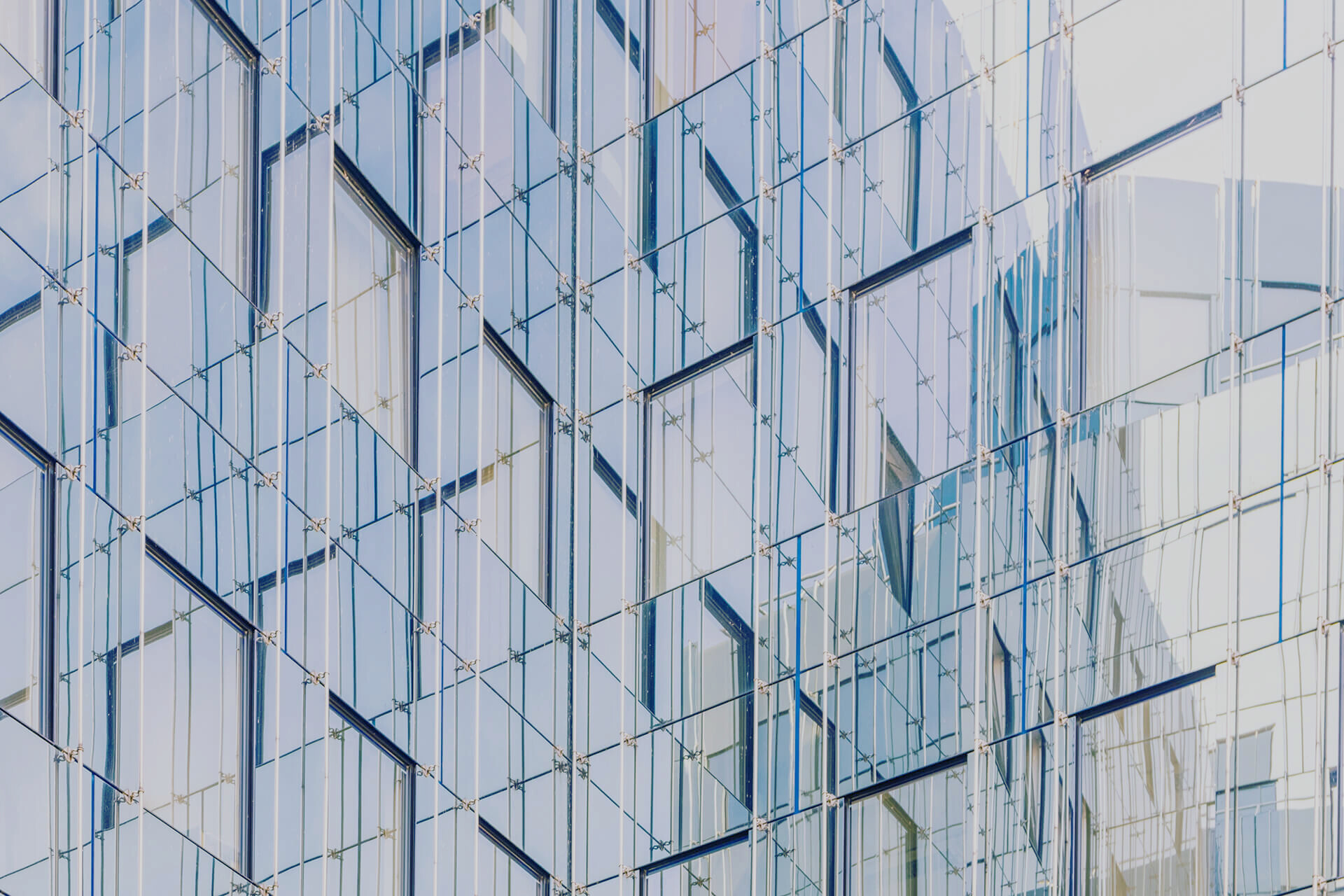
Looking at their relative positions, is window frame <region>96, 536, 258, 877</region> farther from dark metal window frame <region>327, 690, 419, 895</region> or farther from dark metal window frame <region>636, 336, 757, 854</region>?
dark metal window frame <region>636, 336, 757, 854</region>

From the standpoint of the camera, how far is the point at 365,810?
17750 millimetres

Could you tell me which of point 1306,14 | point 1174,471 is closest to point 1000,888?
point 1174,471

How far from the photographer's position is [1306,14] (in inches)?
717

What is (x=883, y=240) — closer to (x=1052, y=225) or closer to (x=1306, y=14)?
(x=1052, y=225)

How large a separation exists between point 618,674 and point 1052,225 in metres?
6.08

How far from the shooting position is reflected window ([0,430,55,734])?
14195 millimetres

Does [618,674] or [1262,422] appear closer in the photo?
[1262,422]

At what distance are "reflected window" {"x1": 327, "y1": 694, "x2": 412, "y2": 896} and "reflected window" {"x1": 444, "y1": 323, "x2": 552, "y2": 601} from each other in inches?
107

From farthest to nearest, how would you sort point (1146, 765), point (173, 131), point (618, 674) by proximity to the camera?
point (618, 674) < point (1146, 765) < point (173, 131)

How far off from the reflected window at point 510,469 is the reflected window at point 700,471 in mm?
1139

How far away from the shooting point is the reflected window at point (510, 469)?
2008cm

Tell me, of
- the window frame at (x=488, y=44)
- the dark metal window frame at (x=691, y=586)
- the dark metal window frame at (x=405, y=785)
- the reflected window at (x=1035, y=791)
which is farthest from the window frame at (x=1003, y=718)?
the window frame at (x=488, y=44)

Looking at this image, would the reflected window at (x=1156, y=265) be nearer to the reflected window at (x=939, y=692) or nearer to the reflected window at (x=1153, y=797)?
the reflected window at (x=939, y=692)

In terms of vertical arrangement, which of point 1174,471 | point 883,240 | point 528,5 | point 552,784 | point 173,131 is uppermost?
point 528,5
